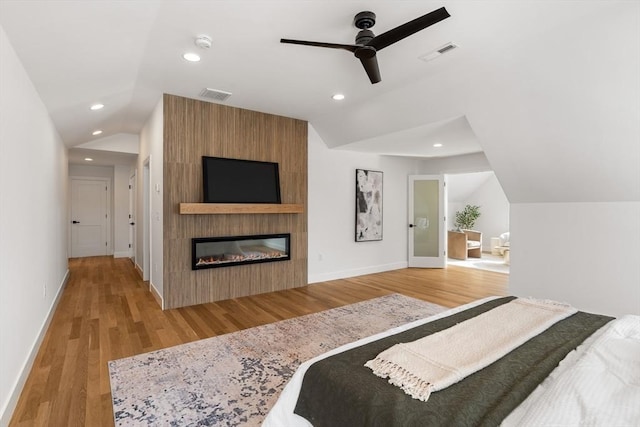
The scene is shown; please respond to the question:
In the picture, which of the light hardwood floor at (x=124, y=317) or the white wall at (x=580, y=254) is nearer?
the light hardwood floor at (x=124, y=317)

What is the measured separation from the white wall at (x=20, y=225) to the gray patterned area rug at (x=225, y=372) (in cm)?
61

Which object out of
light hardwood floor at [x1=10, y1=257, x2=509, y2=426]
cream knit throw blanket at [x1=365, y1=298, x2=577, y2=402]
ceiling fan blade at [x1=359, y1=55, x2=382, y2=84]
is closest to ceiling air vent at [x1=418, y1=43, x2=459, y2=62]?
ceiling fan blade at [x1=359, y1=55, x2=382, y2=84]

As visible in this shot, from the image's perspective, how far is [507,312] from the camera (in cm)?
189

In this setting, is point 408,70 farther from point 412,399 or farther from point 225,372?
point 225,372

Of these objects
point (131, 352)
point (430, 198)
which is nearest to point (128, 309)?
point (131, 352)

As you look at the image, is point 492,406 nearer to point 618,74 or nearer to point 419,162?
point 618,74

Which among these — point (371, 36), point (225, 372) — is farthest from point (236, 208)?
point (371, 36)

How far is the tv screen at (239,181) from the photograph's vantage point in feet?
13.7

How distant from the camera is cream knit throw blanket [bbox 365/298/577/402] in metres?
1.15

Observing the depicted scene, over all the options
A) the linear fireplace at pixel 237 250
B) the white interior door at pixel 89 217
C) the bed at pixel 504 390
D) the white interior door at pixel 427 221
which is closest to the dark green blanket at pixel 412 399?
the bed at pixel 504 390

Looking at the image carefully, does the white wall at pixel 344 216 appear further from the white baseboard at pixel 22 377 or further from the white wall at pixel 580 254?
the white baseboard at pixel 22 377

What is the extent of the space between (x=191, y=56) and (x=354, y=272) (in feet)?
14.1

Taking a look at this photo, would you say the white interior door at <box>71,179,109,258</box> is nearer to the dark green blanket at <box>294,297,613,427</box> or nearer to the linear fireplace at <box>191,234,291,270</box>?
the linear fireplace at <box>191,234,291,270</box>

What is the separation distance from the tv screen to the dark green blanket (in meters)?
3.23
